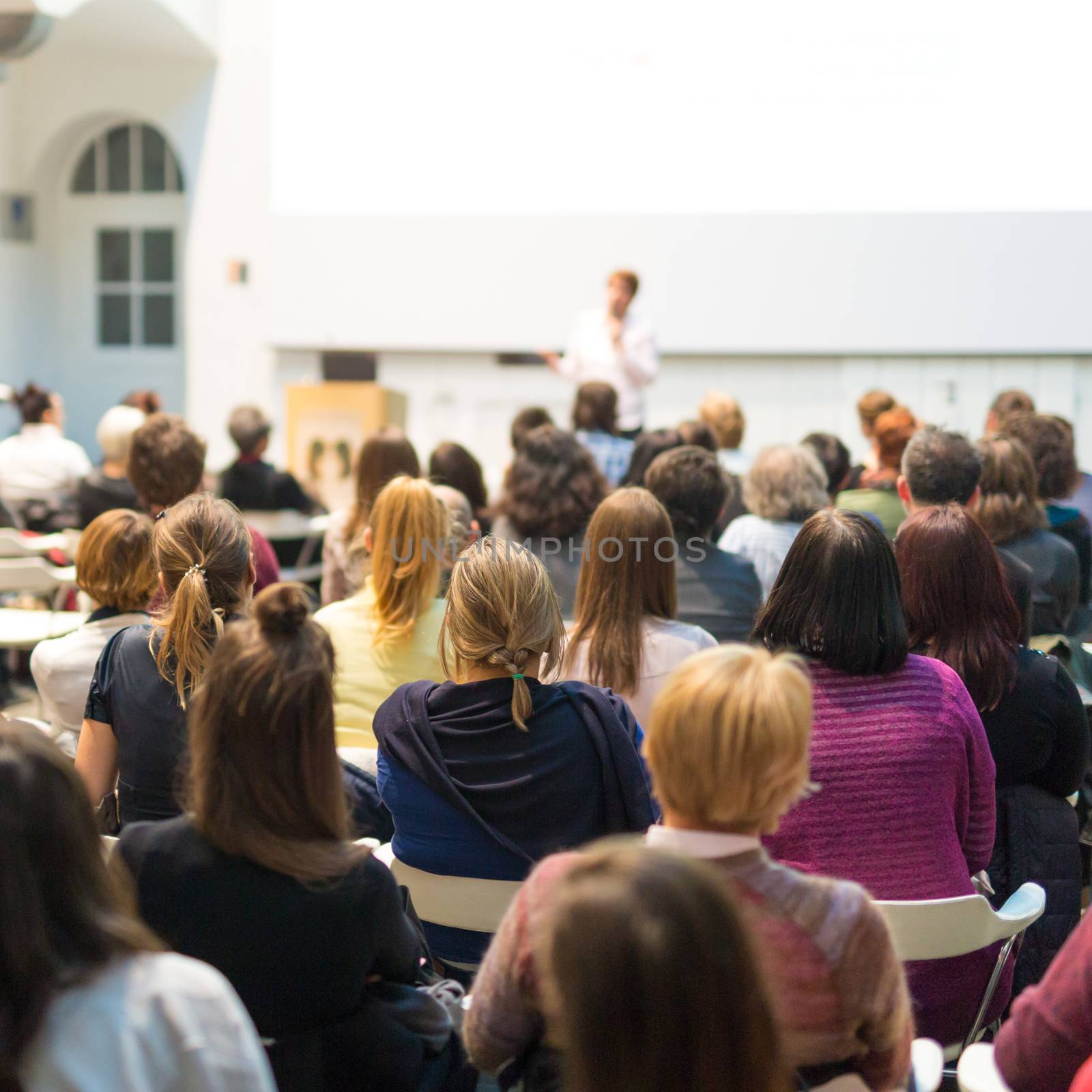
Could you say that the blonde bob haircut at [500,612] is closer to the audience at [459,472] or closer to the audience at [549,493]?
the audience at [549,493]

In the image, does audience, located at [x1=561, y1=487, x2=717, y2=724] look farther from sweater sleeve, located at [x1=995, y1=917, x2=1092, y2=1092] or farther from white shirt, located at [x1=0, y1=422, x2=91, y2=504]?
white shirt, located at [x1=0, y1=422, x2=91, y2=504]

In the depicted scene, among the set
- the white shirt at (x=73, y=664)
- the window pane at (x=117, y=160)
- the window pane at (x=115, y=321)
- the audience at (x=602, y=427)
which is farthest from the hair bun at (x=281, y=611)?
the window pane at (x=117, y=160)

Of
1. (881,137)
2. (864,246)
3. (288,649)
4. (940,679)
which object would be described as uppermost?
(881,137)

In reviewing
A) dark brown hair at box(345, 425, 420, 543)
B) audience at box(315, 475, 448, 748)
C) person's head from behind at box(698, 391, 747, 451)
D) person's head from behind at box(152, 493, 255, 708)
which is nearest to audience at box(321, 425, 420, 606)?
dark brown hair at box(345, 425, 420, 543)

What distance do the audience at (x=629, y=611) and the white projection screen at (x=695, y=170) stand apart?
535 centimetres

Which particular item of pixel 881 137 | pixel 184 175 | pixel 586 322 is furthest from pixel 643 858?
pixel 184 175

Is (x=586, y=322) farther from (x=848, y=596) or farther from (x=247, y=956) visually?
(x=247, y=956)

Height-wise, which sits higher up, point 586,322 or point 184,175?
point 184,175

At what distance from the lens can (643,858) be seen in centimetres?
97

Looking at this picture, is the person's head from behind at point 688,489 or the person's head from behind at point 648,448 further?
the person's head from behind at point 648,448

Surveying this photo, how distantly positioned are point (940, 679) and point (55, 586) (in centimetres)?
341

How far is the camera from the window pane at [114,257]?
9078mm

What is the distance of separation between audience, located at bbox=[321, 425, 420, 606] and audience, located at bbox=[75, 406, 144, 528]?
109 centimetres

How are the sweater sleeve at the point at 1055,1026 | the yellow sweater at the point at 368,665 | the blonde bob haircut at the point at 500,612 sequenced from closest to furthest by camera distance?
the sweater sleeve at the point at 1055,1026, the blonde bob haircut at the point at 500,612, the yellow sweater at the point at 368,665
